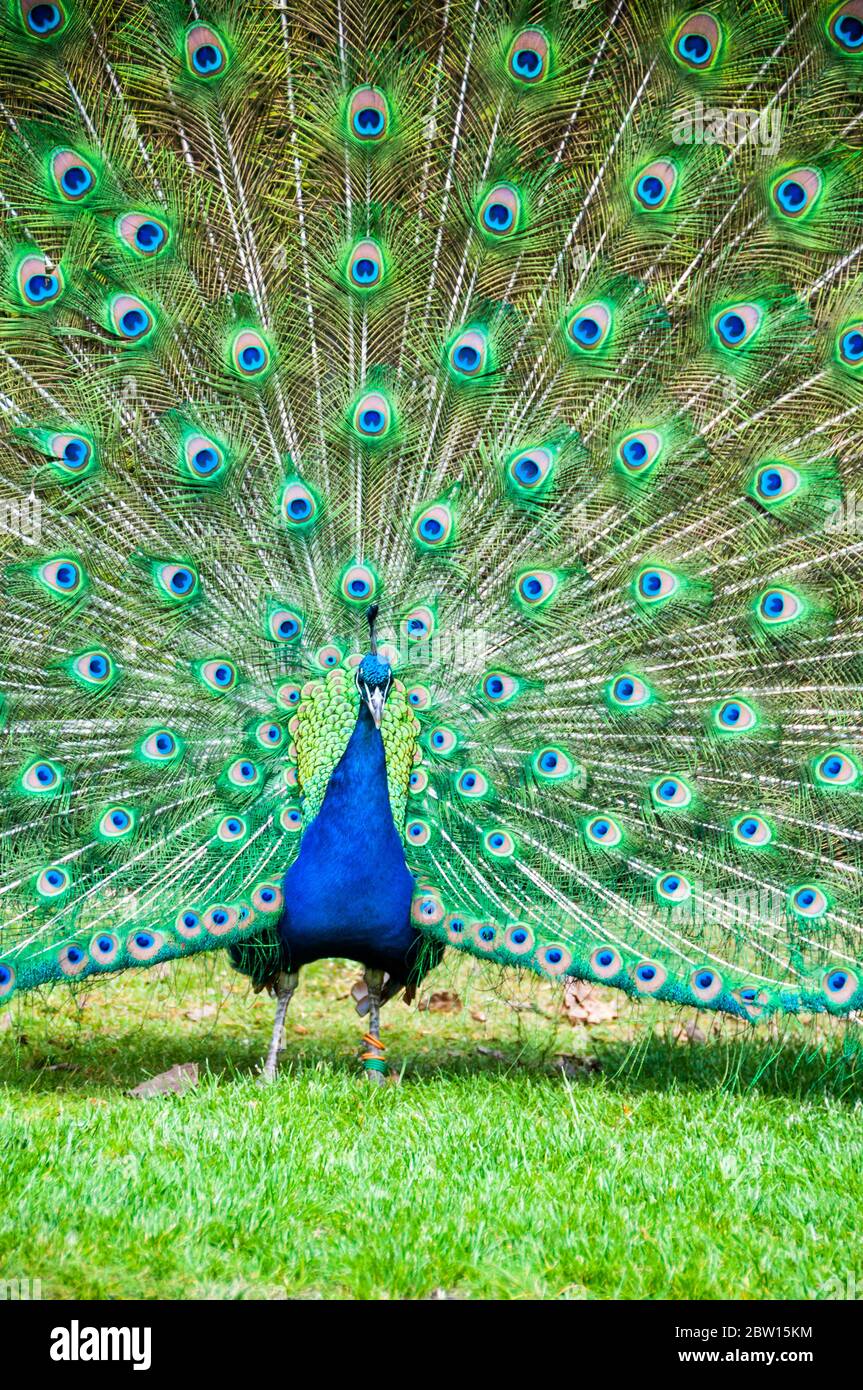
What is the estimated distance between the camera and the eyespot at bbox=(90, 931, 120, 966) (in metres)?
3.84

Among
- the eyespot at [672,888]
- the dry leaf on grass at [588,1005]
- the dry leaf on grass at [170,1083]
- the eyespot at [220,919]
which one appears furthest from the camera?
the dry leaf on grass at [588,1005]

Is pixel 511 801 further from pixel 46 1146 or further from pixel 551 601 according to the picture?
pixel 46 1146

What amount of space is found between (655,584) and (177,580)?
1.51 metres

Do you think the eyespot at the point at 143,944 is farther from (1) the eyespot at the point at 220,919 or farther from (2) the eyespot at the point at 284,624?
(2) the eyespot at the point at 284,624

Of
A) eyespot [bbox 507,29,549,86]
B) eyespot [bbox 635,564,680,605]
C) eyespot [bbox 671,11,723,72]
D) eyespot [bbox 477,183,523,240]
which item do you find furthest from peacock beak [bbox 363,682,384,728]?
eyespot [bbox 671,11,723,72]

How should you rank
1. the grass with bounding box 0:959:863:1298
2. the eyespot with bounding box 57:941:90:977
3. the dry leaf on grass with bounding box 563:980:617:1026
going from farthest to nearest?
the dry leaf on grass with bounding box 563:980:617:1026 → the eyespot with bounding box 57:941:90:977 → the grass with bounding box 0:959:863:1298

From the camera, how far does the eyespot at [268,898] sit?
4016mm

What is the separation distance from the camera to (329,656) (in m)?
4.16

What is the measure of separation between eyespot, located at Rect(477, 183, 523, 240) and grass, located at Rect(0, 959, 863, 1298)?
2.47m

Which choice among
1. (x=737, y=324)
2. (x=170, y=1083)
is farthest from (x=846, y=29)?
(x=170, y=1083)

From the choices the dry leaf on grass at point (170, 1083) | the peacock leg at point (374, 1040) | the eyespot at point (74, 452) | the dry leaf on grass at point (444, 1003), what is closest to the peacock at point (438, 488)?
the eyespot at point (74, 452)

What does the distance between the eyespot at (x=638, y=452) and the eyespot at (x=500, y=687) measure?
750 mm

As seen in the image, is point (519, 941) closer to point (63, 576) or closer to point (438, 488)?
point (438, 488)

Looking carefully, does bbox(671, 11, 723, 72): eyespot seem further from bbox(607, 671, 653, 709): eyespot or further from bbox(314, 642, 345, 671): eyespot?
bbox(314, 642, 345, 671): eyespot
